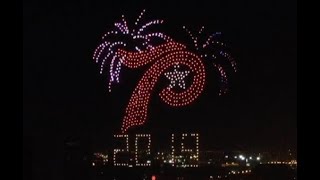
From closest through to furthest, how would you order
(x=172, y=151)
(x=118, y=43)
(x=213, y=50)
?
(x=213, y=50) → (x=118, y=43) → (x=172, y=151)

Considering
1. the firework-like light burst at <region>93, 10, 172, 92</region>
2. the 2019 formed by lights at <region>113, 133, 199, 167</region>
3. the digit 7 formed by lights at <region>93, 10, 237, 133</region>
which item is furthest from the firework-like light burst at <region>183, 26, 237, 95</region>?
the 2019 formed by lights at <region>113, 133, 199, 167</region>

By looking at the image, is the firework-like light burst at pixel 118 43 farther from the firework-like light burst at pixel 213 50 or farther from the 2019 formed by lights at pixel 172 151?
the 2019 formed by lights at pixel 172 151

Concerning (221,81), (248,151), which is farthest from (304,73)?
(248,151)

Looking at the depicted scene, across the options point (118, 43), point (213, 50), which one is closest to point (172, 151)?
point (213, 50)

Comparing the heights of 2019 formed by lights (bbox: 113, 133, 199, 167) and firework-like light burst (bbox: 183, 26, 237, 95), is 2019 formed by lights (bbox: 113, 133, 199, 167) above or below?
below

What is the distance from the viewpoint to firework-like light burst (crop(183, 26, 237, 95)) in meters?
5.61

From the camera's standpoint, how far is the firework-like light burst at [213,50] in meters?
5.61

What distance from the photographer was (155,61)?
5.71 metres

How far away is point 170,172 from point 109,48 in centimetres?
181

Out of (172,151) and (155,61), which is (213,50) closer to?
(155,61)

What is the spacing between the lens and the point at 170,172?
6.36m

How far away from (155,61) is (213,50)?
687 mm

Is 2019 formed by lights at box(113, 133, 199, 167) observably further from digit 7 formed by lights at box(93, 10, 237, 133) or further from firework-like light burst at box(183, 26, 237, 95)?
firework-like light burst at box(183, 26, 237, 95)

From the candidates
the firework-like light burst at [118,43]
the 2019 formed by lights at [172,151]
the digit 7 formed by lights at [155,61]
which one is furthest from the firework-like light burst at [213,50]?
the 2019 formed by lights at [172,151]
